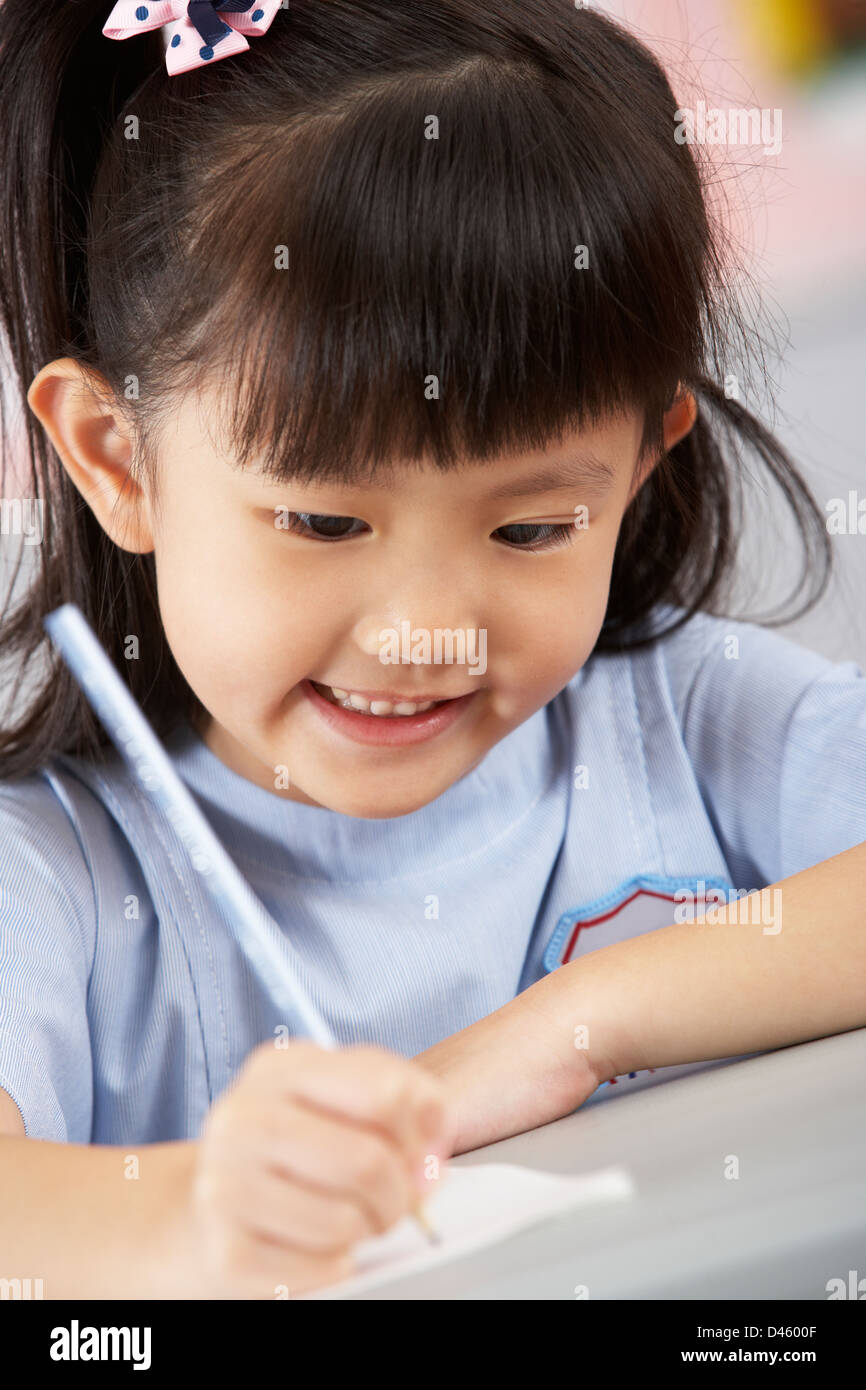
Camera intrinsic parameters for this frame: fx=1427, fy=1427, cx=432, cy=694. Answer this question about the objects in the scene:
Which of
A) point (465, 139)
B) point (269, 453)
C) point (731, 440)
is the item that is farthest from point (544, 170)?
point (731, 440)

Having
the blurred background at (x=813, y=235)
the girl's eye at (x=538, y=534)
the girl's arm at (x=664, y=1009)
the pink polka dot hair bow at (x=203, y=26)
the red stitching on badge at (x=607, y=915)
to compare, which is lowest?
the girl's arm at (x=664, y=1009)

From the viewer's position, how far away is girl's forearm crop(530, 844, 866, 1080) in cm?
51

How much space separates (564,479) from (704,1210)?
25 centimetres

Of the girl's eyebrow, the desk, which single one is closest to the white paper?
the desk

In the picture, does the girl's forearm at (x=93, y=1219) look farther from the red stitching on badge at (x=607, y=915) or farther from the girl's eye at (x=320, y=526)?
the red stitching on badge at (x=607, y=915)

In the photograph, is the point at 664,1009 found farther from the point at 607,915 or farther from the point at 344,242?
the point at 344,242

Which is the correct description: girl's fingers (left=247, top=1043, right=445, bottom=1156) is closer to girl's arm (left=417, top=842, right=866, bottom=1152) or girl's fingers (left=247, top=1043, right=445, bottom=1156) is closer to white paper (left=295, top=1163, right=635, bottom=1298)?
white paper (left=295, top=1163, right=635, bottom=1298)

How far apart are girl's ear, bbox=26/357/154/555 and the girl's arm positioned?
0.24 m

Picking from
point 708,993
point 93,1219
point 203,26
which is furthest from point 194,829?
point 203,26

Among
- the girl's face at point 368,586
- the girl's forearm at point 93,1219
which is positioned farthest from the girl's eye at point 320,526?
the girl's forearm at point 93,1219

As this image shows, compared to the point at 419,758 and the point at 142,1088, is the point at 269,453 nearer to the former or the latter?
the point at 419,758

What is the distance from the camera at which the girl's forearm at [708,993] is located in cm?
51

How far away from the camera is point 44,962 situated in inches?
21.9

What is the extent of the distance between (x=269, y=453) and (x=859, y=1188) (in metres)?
0.29
